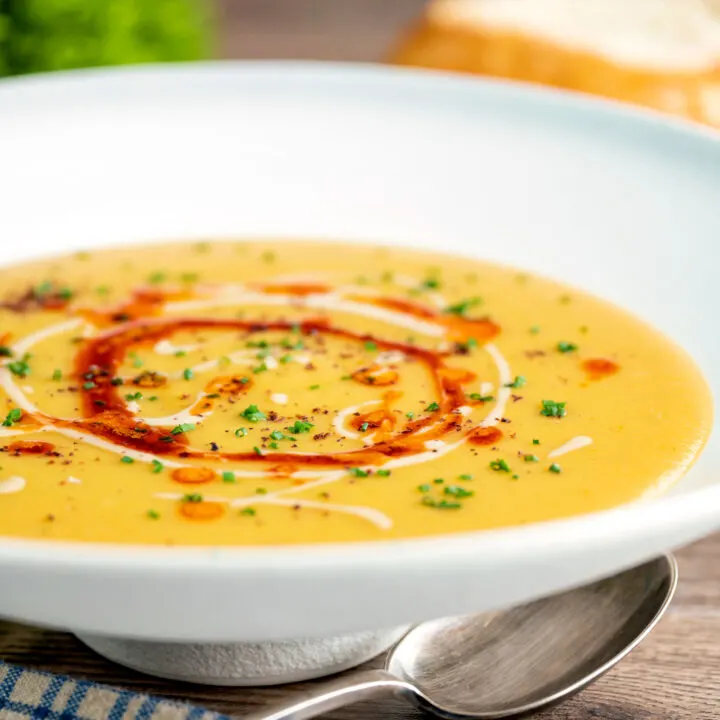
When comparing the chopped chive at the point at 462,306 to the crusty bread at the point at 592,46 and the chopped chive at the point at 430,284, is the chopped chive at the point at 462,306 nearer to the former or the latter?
the chopped chive at the point at 430,284

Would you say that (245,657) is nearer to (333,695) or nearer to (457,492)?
(333,695)

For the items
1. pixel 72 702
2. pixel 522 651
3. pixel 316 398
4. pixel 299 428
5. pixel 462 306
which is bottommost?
pixel 72 702

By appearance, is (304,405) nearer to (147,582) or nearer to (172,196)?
(147,582)

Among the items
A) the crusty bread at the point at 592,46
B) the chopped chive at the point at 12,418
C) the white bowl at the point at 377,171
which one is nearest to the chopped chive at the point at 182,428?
the chopped chive at the point at 12,418

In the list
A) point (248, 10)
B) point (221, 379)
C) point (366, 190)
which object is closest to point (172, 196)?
point (366, 190)

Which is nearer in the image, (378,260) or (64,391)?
(64,391)

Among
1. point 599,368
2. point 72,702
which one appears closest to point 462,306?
point 599,368

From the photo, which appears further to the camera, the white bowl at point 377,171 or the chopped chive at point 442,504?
the white bowl at point 377,171
